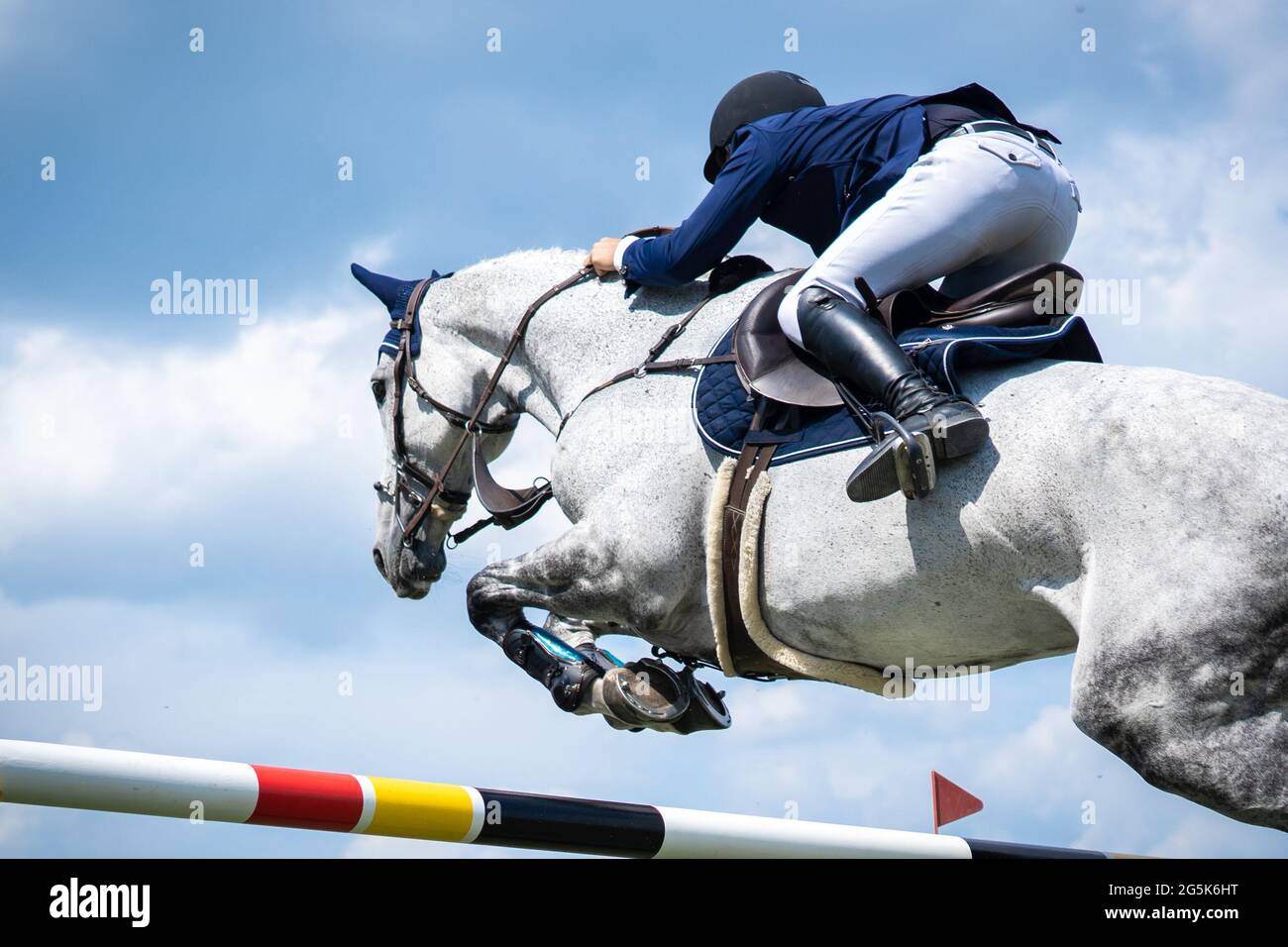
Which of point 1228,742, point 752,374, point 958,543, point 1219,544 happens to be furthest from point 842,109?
point 1228,742

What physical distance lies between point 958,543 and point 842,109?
188cm

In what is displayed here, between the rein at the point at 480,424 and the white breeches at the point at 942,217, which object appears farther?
the rein at the point at 480,424

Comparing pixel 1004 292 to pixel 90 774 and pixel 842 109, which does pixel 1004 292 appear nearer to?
pixel 842 109

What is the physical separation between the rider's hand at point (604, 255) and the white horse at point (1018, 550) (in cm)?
13

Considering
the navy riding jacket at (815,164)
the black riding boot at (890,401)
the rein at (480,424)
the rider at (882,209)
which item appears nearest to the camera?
the black riding boot at (890,401)

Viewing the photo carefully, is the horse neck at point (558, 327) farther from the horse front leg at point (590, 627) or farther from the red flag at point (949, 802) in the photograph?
the red flag at point (949, 802)

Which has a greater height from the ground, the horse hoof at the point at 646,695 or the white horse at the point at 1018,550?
the white horse at the point at 1018,550

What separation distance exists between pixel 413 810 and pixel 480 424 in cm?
332

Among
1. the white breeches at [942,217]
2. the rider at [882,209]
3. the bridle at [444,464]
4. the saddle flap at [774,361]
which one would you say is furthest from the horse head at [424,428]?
the white breeches at [942,217]

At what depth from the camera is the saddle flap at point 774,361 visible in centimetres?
531

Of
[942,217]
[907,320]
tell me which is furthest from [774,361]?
[942,217]

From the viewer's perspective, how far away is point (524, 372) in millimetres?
6992

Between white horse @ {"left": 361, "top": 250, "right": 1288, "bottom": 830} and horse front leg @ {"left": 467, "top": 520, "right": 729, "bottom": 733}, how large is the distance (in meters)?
0.01

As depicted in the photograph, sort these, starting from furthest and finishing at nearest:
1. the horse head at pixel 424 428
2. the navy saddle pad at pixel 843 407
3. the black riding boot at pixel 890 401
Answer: the horse head at pixel 424 428, the navy saddle pad at pixel 843 407, the black riding boot at pixel 890 401
